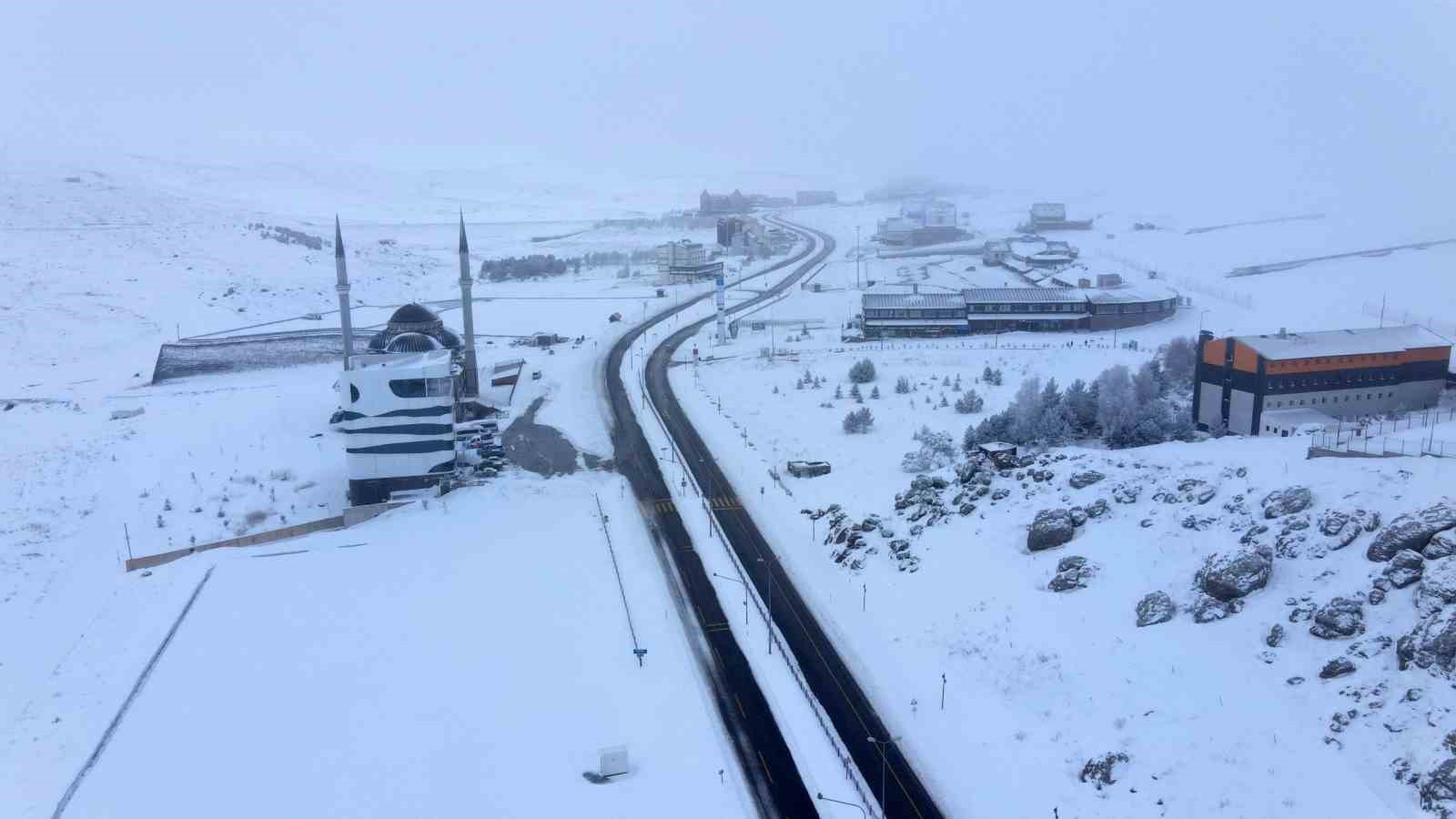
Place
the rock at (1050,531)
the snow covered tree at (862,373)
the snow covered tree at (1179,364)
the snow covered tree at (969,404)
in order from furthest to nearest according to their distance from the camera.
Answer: the snow covered tree at (862,373)
the snow covered tree at (1179,364)
the snow covered tree at (969,404)
the rock at (1050,531)

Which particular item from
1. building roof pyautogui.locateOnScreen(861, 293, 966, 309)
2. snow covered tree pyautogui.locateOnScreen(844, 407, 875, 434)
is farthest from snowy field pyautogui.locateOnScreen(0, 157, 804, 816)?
building roof pyautogui.locateOnScreen(861, 293, 966, 309)

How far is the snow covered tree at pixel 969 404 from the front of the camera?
158 feet

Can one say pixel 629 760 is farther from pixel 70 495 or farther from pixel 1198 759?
pixel 70 495

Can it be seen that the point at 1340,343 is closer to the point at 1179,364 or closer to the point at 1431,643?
the point at 1179,364

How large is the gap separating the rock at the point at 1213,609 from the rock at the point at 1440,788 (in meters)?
6.32

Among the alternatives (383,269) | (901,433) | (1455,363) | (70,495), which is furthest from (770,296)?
(70,495)

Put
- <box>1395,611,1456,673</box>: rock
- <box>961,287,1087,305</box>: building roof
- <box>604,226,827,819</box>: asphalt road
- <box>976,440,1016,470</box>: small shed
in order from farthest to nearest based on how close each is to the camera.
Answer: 1. <box>961,287,1087,305</box>: building roof
2. <box>976,440,1016,470</box>: small shed
3. <box>604,226,827,819</box>: asphalt road
4. <box>1395,611,1456,673</box>: rock

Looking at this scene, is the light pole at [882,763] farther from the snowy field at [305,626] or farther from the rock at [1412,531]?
the rock at [1412,531]

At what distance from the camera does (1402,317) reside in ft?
203

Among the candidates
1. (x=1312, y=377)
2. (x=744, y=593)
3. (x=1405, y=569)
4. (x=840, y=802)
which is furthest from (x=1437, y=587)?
(x=1312, y=377)

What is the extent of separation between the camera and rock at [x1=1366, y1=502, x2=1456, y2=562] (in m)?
21.2

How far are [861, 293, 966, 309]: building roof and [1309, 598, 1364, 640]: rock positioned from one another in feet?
180

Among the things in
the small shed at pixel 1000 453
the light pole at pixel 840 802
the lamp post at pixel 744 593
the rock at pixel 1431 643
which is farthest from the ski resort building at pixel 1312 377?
the light pole at pixel 840 802

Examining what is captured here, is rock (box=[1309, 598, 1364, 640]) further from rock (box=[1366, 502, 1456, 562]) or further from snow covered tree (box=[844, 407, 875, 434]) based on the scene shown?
snow covered tree (box=[844, 407, 875, 434])
